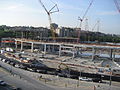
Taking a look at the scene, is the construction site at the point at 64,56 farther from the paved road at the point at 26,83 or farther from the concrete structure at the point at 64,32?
the paved road at the point at 26,83

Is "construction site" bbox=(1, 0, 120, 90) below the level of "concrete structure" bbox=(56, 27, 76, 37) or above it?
below

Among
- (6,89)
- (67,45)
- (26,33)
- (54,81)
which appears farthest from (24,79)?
(26,33)

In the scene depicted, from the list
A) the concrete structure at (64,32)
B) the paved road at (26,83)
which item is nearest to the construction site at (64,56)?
the concrete structure at (64,32)

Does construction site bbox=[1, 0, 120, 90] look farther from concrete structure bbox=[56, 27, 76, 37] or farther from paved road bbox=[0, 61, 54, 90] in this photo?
paved road bbox=[0, 61, 54, 90]

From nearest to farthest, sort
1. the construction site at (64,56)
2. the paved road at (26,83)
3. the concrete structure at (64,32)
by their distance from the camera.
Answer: the paved road at (26,83), the construction site at (64,56), the concrete structure at (64,32)

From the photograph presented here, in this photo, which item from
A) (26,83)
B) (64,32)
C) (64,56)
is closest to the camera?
(26,83)

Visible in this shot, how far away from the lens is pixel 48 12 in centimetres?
4769

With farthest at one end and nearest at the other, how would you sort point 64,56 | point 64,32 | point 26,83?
point 64,32, point 64,56, point 26,83

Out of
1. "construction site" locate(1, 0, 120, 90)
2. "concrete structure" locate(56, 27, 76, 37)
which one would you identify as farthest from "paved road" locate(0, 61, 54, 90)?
"concrete structure" locate(56, 27, 76, 37)

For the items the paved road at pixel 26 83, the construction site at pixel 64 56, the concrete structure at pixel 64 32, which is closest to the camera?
the paved road at pixel 26 83

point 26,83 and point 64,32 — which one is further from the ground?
point 64,32

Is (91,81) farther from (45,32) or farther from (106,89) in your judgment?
(45,32)

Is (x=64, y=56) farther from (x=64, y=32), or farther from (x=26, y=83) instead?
(x=64, y=32)

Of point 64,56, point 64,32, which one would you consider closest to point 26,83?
point 64,56
